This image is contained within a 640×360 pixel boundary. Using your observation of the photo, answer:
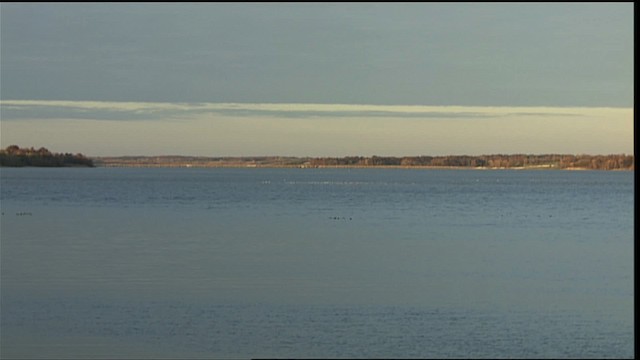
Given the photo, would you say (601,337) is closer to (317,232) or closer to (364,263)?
(364,263)

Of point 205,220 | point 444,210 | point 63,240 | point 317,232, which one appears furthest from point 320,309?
point 444,210

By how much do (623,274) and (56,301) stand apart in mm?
11808

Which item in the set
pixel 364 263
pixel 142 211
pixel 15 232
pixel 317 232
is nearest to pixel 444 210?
pixel 142 211

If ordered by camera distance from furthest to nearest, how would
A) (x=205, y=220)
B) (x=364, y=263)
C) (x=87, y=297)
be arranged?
(x=205, y=220) < (x=364, y=263) < (x=87, y=297)

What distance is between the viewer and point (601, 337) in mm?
15039

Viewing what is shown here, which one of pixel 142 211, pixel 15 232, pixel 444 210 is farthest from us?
pixel 444 210

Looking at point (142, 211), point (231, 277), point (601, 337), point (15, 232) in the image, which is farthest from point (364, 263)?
point (142, 211)

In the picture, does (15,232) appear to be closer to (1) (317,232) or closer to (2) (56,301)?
(1) (317,232)

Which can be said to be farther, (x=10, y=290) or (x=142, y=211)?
(x=142, y=211)

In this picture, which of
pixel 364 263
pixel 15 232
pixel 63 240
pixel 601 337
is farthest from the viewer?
pixel 15 232

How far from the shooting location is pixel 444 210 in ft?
170

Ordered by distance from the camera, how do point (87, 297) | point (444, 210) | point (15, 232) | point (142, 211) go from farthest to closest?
point (444, 210), point (142, 211), point (15, 232), point (87, 297)

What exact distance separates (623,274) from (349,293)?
22.1 ft

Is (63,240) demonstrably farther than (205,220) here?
No
